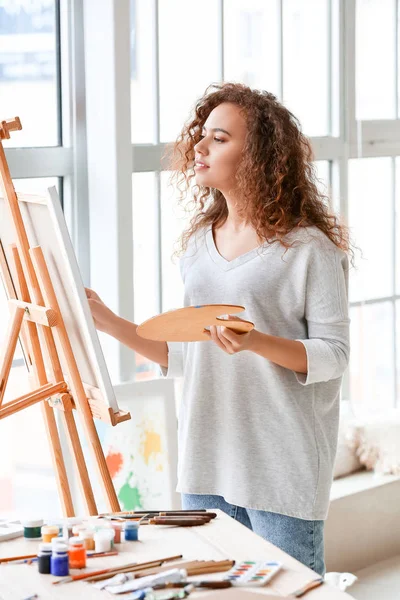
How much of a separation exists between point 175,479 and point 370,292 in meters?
1.38

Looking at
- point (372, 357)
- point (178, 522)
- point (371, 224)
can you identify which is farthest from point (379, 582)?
point (178, 522)

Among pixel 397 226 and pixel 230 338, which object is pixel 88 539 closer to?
pixel 230 338

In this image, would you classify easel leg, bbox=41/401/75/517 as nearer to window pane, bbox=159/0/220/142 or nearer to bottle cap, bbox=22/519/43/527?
bottle cap, bbox=22/519/43/527

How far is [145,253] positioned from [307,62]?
1101mm

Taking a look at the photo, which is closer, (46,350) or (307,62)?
(46,350)

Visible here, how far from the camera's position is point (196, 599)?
132 centimetres

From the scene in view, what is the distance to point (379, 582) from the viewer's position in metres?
3.36

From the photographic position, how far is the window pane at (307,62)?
3.53m

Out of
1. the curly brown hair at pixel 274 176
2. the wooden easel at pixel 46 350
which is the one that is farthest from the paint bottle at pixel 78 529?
the curly brown hair at pixel 274 176

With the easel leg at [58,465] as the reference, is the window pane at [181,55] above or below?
above

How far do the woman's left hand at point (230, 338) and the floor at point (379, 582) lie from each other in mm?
1678

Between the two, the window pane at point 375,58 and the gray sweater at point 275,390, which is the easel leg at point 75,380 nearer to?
the gray sweater at point 275,390

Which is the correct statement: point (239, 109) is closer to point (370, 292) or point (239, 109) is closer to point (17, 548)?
point (17, 548)

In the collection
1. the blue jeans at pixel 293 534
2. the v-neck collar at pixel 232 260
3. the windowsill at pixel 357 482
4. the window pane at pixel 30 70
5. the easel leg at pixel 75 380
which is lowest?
the windowsill at pixel 357 482
